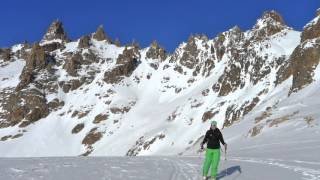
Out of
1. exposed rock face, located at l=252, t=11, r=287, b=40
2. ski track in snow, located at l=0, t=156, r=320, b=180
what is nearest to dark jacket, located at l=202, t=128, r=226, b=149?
ski track in snow, located at l=0, t=156, r=320, b=180

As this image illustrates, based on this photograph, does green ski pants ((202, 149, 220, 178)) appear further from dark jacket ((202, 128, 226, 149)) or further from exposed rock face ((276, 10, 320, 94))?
exposed rock face ((276, 10, 320, 94))

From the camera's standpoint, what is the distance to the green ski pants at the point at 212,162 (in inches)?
755

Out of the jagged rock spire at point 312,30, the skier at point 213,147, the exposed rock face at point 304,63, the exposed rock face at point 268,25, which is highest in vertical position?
the exposed rock face at point 268,25

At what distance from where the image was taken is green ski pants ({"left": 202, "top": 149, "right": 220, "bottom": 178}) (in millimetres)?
19178

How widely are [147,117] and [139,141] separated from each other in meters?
33.2

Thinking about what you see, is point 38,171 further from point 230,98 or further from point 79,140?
point 79,140

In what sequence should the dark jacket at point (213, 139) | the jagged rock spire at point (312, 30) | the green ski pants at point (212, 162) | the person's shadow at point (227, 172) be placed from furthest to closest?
the jagged rock spire at point (312, 30) → the person's shadow at point (227, 172) → the dark jacket at point (213, 139) → the green ski pants at point (212, 162)

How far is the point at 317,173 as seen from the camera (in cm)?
1905

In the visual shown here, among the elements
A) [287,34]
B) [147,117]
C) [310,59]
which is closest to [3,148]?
[147,117]

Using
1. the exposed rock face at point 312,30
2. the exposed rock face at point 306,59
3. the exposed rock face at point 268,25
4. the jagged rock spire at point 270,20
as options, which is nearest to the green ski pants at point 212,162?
the exposed rock face at point 306,59

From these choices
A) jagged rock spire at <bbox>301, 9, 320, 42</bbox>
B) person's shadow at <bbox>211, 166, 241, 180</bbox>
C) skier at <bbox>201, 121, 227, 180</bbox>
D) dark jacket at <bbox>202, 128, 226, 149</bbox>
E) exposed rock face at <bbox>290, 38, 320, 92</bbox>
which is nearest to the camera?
skier at <bbox>201, 121, 227, 180</bbox>

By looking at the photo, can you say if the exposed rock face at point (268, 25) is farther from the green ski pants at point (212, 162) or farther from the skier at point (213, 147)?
the green ski pants at point (212, 162)

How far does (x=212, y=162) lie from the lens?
1955 cm

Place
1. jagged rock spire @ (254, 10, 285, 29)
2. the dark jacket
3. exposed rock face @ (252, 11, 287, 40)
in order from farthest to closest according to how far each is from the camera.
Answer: jagged rock spire @ (254, 10, 285, 29), exposed rock face @ (252, 11, 287, 40), the dark jacket
